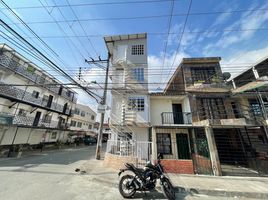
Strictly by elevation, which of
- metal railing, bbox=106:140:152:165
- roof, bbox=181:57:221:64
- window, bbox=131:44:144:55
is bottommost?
metal railing, bbox=106:140:152:165

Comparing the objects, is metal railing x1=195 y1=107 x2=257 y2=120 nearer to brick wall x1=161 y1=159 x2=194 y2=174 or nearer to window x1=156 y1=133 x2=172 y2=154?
window x1=156 y1=133 x2=172 y2=154

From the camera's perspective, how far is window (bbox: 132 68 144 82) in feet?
42.3

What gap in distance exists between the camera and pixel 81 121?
32.6 meters

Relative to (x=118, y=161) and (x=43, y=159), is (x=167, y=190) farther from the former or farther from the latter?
(x=43, y=159)

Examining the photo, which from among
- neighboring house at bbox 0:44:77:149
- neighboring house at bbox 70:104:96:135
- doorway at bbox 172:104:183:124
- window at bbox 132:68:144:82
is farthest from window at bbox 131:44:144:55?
neighboring house at bbox 70:104:96:135

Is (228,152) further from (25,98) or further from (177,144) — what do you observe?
(25,98)

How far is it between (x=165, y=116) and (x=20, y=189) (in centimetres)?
1058

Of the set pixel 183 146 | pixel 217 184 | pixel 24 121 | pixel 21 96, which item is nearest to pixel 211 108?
pixel 183 146

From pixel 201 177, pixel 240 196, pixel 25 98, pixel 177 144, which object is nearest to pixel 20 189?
A: pixel 201 177

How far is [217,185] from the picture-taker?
5.70 m

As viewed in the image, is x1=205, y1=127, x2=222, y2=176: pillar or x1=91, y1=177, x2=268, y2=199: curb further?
x1=205, y1=127, x2=222, y2=176: pillar

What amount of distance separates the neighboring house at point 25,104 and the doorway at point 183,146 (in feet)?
35.7

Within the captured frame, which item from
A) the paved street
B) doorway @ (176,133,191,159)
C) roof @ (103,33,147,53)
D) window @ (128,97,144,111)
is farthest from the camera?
roof @ (103,33,147,53)

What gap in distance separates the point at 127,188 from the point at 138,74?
10244 mm
